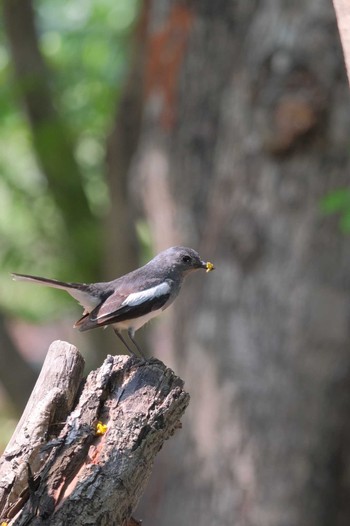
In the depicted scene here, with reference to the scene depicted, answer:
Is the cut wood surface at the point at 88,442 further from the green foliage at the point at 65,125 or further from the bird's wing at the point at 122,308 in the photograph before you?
the green foliage at the point at 65,125

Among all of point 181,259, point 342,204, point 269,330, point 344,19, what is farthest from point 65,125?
point 344,19

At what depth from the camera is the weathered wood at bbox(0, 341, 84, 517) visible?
3031 millimetres

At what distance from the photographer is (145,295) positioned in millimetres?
3688

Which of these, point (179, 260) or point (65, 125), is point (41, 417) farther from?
point (65, 125)

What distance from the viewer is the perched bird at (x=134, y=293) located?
3650 millimetres

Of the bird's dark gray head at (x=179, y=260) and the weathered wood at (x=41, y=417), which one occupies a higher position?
the bird's dark gray head at (x=179, y=260)

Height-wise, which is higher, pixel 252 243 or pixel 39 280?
pixel 252 243

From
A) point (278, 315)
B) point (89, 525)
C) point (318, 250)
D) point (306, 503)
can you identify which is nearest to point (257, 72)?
point (318, 250)

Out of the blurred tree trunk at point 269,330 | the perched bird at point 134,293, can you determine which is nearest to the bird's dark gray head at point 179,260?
the perched bird at point 134,293

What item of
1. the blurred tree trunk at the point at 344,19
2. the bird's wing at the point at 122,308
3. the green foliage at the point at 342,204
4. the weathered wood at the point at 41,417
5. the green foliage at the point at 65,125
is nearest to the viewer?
the blurred tree trunk at the point at 344,19

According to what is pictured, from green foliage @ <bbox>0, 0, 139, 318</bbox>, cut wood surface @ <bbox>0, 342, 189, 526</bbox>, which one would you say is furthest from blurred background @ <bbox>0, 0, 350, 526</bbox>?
cut wood surface @ <bbox>0, 342, 189, 526</bbox>

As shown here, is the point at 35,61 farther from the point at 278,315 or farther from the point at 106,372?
the point at 106,372

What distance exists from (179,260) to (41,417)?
1076 millimetres

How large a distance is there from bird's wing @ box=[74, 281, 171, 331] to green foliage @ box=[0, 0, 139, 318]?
18.4 ft
